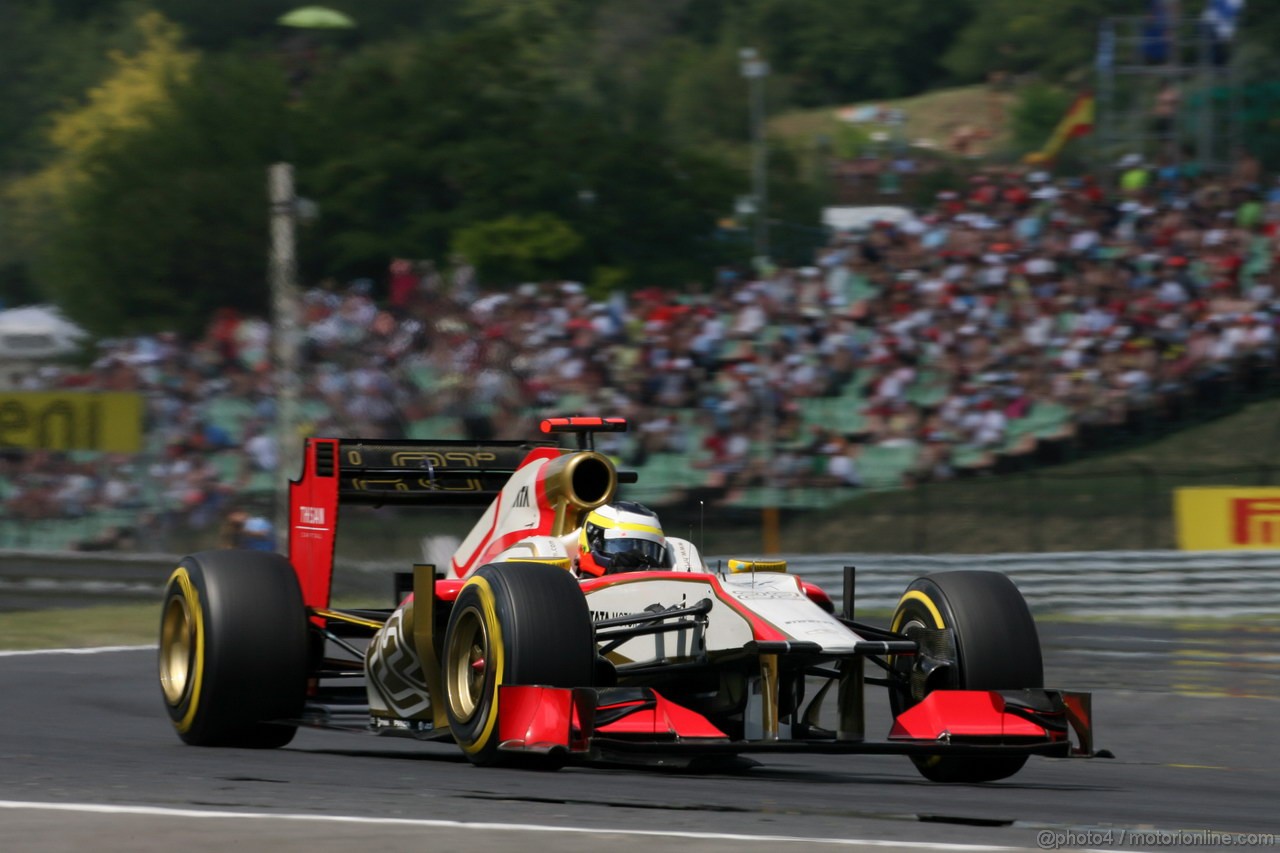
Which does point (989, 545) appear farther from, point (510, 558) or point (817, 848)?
point (817, 848)

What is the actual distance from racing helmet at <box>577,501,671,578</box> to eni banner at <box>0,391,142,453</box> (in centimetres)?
1682

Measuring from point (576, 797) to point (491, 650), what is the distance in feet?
2.80

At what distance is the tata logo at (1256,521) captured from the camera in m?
20.8

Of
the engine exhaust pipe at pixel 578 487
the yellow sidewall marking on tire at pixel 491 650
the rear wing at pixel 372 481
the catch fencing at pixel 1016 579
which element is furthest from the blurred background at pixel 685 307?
the yellow sidewall marking on tire at pixel 491 650

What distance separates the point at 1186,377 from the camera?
25500mm

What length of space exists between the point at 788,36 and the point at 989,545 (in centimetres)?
4207

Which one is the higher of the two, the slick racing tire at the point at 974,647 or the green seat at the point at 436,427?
the green seat at the point at 436,427

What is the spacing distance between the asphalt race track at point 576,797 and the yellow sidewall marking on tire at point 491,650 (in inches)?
6.7

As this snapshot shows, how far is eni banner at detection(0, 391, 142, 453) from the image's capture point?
2428cm

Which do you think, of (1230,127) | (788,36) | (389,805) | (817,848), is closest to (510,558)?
(389,805)

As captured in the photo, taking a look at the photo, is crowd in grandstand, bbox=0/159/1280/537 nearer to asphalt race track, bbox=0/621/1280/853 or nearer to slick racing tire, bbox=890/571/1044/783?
asphalt race track, bbox=0/621/1280/853

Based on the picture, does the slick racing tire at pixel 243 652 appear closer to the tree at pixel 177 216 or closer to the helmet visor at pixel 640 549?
the helmet visor at pixel 640 549

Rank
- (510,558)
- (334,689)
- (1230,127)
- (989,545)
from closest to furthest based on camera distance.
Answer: (510,558) → (334,689) → (989,545) → (1230,127)

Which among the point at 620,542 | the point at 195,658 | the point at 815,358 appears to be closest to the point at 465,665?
the point at 620,542
